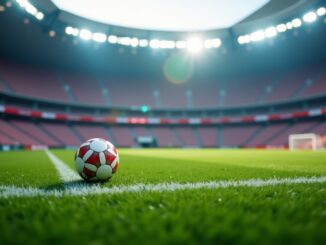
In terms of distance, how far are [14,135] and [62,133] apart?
7280mm

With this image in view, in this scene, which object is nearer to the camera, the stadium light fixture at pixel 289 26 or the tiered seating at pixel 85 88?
the stadium light fixture at pixel 289 26

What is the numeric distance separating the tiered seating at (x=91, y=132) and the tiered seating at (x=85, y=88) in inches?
152

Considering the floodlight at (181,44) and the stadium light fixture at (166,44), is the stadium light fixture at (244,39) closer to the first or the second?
the floodlight at (181,44)

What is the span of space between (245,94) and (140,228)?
40953mm

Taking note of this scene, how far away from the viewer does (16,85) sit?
31.3 metres

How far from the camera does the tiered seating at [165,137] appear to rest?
38.8 m

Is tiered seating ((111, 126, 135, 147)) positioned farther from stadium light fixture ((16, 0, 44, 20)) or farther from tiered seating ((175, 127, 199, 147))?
stadium light fixture ((16, 0, 44, 20))

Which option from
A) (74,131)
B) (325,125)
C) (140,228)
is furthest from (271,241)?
(74,131)

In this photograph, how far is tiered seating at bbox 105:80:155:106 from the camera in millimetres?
40438

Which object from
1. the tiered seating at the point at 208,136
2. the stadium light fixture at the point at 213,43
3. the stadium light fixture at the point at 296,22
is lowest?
the tiered seating at the point at 208,136

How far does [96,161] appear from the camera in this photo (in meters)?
3.08

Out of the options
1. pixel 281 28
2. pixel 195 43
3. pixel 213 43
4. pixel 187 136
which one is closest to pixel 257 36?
pixel 281 28

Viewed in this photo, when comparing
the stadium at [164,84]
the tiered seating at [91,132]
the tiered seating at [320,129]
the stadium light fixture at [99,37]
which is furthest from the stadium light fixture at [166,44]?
the tiered seating at [320,129]

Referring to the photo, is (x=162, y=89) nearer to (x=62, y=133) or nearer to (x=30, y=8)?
(x=62, y=133)
